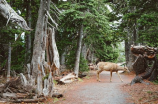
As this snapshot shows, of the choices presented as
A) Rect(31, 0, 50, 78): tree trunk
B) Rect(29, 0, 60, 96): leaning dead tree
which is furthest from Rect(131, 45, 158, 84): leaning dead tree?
Rect(31, 0, 50, 78): tree trunk

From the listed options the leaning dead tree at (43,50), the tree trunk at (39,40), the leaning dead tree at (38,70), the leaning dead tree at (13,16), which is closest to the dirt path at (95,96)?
the leaning dead tree at (38,70)

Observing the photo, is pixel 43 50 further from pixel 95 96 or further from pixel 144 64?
pixel 144 64

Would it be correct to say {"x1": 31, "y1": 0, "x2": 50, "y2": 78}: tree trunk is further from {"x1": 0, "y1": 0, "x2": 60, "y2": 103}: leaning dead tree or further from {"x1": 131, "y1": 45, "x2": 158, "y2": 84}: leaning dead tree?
{"x1": 131, "y1": 45, "x2": 158, "y2": 84}: leaning dead tree

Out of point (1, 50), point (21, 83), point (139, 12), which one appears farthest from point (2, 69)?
point (139, 12)

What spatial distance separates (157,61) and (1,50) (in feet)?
46.1

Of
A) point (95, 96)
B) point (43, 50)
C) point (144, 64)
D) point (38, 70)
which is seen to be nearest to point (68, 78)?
point (43, 50)

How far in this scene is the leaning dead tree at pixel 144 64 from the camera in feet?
33.9

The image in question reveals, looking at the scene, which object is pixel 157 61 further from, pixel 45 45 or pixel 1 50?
pixel 1 50

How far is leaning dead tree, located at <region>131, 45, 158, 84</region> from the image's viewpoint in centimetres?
1034

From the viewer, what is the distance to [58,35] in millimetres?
17250

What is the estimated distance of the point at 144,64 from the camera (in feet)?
36.3

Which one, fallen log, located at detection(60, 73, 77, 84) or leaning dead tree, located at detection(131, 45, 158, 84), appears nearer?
leaning dead tree, located at detection(131, 45, 158, 84)

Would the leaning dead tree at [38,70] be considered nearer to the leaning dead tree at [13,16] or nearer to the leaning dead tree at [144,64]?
the leaning dead tree at [13,16]

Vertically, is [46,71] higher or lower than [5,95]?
higher
